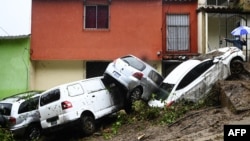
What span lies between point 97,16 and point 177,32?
14.5 ft

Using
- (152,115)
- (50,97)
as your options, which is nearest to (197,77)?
(152,115)

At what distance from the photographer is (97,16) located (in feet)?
67.4

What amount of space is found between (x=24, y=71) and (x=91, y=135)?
827cm

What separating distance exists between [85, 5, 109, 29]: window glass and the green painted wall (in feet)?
10.8

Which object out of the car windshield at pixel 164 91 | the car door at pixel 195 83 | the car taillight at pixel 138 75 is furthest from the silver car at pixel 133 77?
the car door at pixel 195 83

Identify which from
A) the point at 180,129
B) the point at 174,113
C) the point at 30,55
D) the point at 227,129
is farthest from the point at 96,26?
the point at 227,129

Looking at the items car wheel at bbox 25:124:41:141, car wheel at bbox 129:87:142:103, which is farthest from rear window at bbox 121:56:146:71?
car wheel at bbox 25:124:41:141

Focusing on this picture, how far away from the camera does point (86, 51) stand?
20.6m

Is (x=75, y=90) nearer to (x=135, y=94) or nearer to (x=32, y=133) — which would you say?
(x=135, y=94)

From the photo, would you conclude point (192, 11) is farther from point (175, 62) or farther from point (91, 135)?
point (91, 135)

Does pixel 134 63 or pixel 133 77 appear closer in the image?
pixel 133 77

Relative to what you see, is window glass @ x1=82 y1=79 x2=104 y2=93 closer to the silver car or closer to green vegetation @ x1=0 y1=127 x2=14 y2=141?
the silver car

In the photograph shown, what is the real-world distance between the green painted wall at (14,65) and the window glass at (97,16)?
10.8ft

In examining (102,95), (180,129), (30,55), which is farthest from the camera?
(30,55)
